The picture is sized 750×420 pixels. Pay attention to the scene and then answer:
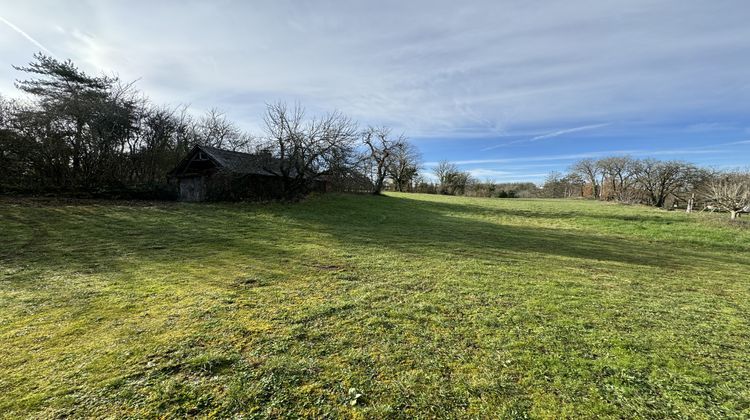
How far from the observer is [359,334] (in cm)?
329

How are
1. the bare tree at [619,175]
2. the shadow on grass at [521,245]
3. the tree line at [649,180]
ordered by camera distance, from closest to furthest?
the shadow on grass at [521,245], the tree line at [649,180], the bare tree at [619,175]

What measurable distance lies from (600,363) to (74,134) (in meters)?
24.8

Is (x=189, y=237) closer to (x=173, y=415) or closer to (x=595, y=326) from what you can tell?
(x=173, y=415)

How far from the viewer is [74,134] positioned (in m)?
17.3

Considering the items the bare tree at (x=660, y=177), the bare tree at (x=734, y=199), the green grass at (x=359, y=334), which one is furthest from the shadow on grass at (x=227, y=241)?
the bare tree at (x=660, y=177)

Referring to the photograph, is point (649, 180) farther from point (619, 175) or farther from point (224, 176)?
point (224, 176)

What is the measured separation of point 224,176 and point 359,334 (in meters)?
18.6

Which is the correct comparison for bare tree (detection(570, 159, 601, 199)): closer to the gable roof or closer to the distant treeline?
the distant treeline

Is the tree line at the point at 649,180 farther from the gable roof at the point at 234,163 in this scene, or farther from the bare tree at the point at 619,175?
the gable roof at the point at 234,163

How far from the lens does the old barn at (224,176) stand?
1908 centimetres

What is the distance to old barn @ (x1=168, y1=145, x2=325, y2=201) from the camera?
19078 mm

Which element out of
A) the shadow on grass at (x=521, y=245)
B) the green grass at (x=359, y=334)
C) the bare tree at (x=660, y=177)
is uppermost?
the bare tree at (x=660, y=177)

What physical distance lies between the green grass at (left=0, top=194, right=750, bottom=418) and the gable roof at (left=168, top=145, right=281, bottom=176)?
11850mm

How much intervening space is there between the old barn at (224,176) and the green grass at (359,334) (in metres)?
11.5
